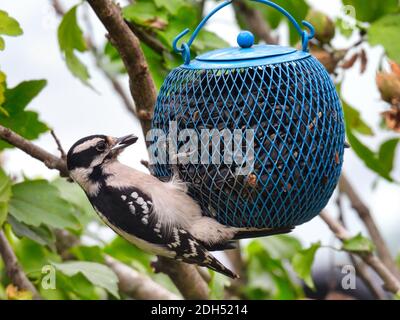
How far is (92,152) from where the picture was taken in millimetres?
3248

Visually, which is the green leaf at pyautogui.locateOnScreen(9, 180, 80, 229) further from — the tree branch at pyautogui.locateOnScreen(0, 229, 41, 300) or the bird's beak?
the bird's beak

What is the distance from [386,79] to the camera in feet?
11.7

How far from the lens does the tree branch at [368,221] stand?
451 cm

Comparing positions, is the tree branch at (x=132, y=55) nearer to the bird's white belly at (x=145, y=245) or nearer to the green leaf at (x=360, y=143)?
the bird's white belly at (x=145, y=245)

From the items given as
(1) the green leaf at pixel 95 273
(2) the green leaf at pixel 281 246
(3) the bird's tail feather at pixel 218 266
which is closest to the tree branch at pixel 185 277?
(1) the green leaf at pixel 95 273

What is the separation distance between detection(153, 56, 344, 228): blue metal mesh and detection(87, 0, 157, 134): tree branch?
22 centimetres

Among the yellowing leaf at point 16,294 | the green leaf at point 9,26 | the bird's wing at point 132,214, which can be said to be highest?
the green leaf at point 9,26

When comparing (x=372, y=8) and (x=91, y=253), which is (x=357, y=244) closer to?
(x=372, y=8)

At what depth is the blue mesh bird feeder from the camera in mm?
2969

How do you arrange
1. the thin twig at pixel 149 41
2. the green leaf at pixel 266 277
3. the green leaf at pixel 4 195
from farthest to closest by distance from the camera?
the green leaf at pixel 266 277 < the thin twig at pixel 149 41 < the green leaf at pixel 4 195

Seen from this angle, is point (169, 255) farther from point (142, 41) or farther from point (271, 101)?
point (142, 41)

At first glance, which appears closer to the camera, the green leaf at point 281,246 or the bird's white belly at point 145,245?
the bird's white belly at point 145,245

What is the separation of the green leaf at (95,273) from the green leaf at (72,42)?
2.57 feet

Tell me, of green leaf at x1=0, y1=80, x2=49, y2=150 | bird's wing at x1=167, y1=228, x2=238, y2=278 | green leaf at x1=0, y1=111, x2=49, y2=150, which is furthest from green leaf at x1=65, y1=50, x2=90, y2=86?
bird's wing at x1=167, y1=228, x2=238, y2=278
